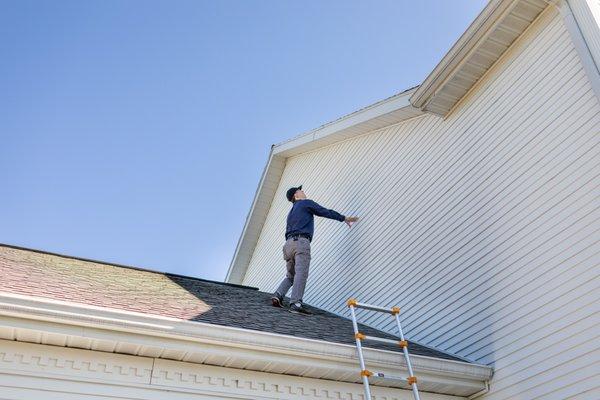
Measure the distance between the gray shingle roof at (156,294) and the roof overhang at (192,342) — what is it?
0.40 m

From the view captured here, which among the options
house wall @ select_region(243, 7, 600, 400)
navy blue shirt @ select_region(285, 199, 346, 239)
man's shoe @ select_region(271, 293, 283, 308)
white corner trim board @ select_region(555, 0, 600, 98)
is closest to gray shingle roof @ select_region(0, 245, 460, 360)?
man's shoe @ select_region(271, 293, 283, 308)

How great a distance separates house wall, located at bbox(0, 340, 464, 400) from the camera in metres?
4.37

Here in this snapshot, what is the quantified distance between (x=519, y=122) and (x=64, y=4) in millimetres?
7006

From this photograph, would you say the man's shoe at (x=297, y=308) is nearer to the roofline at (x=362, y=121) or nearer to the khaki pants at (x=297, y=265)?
the khaki pants at (x=297, y=265)

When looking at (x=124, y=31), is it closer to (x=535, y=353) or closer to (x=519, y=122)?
(x=519, y=122)

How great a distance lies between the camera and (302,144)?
436 inches

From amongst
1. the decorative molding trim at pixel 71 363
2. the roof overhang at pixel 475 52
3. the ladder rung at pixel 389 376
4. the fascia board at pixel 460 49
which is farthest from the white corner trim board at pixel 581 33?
the decorative molding trim at pixel 71 363

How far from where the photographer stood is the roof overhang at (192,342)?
436cm

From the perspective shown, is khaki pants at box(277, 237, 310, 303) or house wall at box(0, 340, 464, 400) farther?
khaki pants at box(277, 237, 310, 303)

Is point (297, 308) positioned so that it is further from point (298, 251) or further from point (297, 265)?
point (298, 251)

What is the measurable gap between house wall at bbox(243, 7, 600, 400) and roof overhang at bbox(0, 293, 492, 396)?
879 mm

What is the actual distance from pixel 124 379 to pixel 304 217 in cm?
388

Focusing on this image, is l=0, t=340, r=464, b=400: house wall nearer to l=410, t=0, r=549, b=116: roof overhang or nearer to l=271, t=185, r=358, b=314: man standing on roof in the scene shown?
l=271, t=185, r=358, b=314: man standing on roof

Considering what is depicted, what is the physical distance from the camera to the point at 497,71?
7164 millimetres
